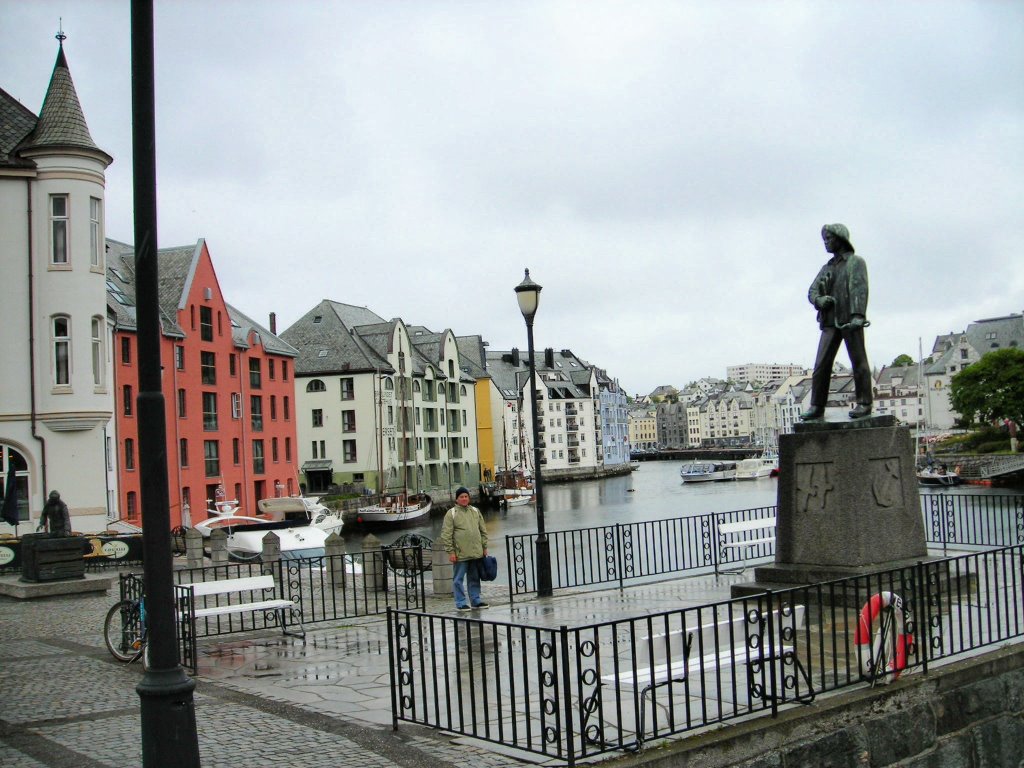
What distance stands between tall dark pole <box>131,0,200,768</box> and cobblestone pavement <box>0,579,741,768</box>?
162 cm

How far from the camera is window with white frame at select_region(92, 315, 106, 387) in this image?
3181cm

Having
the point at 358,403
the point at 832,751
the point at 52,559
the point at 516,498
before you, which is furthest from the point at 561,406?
the point at 832,751

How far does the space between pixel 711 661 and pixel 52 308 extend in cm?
2747

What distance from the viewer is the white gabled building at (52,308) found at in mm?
29969

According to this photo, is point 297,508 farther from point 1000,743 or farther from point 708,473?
point 708,473

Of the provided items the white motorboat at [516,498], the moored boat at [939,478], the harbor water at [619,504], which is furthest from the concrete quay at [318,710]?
the white motorboat at [516,498]

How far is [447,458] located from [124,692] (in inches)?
3194

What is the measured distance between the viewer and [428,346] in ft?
309

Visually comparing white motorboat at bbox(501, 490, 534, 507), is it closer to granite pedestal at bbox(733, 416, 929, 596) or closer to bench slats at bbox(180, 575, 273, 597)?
bench slats at bbox(180, 575, 273, 597)

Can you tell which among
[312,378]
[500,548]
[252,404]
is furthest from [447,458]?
[500,548]

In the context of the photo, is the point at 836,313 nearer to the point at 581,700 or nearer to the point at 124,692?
the point at 581,700

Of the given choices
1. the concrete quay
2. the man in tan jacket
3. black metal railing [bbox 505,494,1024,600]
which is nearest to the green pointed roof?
black metal railing [bbox 505,494,1024,600]

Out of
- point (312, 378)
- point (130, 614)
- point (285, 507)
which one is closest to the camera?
point (130, 614)

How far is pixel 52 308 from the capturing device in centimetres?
3044
